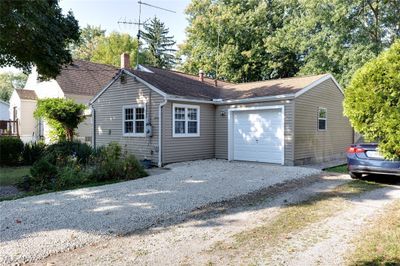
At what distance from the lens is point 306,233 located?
4707mm

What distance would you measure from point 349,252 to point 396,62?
3.27m

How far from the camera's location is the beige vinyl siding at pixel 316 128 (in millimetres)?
12453

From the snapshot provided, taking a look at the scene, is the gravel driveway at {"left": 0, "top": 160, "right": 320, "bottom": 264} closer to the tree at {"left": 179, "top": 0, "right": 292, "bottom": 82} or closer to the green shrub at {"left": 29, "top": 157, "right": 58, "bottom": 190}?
the green shrub at {"left": 29, "top": 157, "right": 58, "bottom": 190}

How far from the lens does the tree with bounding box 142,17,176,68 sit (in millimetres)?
47000

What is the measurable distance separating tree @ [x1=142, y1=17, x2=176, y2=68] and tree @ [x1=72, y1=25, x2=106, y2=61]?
765cm

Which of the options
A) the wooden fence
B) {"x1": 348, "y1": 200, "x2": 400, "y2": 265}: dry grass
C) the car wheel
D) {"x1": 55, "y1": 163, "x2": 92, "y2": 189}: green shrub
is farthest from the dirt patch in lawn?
the wooden fence

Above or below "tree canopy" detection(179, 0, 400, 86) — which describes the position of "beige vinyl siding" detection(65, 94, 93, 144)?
below

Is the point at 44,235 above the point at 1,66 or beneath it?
beneath

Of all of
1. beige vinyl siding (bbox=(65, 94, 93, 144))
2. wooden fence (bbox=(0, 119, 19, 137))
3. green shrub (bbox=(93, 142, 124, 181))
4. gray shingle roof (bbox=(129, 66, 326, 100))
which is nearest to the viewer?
green shrub (bbox=(93, 142, 124, 181))

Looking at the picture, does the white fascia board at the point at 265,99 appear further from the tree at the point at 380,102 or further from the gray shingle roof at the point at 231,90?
the tree at the point at 380,102

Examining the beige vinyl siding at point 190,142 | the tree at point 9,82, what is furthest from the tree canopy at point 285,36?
the tree at point 9,82

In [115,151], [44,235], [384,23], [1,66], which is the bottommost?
[44,235]

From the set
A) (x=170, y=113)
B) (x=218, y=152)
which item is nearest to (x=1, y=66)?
(x=170, y=113)

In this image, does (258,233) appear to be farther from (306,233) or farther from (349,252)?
(349,252)
